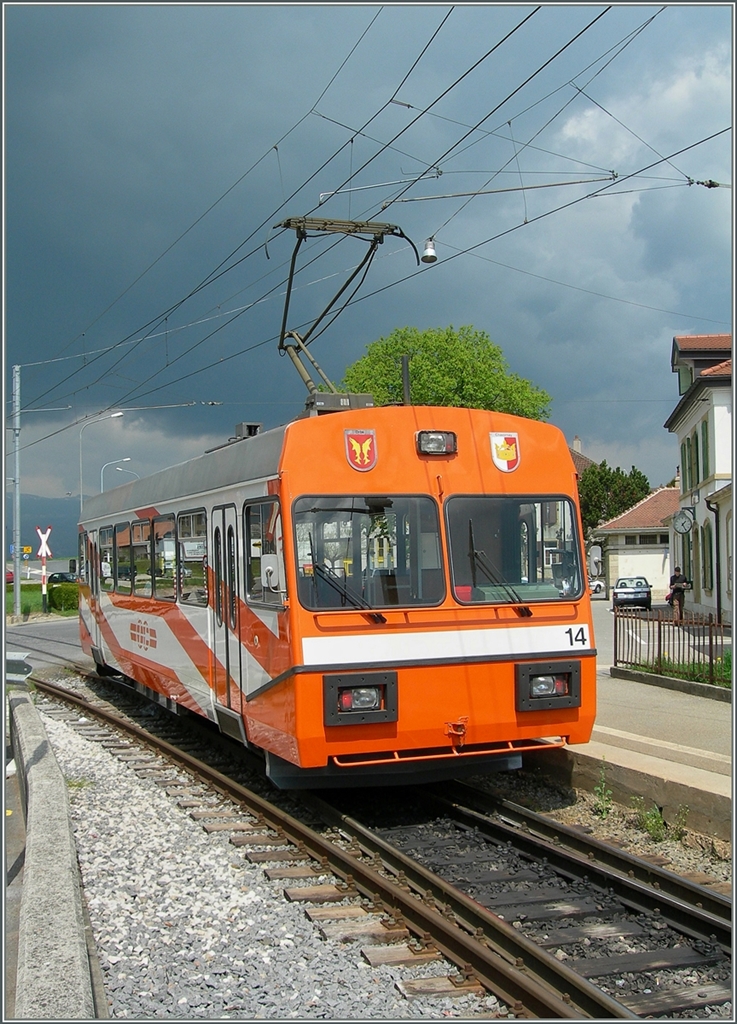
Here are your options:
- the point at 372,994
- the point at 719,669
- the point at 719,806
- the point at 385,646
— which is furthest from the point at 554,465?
the point at 719,669

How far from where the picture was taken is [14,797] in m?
9.93

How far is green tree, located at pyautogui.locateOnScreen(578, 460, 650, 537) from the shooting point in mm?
75750

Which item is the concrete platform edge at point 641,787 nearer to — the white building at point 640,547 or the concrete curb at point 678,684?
the concrete curb at point 678,684

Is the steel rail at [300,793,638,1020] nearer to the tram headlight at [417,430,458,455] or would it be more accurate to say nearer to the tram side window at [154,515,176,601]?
the tram headlight at [417,430,458,455]

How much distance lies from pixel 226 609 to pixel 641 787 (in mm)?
3718

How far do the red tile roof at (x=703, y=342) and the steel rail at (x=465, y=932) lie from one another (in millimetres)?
31817

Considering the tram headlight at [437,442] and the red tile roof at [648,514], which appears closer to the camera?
the tram headlight at [437,442]

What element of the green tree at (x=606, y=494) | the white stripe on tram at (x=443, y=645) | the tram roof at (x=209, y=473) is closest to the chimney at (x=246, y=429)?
the tram roof at (x=209, y=473)

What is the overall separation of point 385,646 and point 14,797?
15.3ft

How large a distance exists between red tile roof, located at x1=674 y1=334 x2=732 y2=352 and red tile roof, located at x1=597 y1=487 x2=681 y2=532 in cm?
2788

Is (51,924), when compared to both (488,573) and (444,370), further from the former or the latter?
(444,370)

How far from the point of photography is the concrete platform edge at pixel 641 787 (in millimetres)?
7000

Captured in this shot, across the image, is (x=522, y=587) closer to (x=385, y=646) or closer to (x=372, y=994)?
(x=385, y=646)

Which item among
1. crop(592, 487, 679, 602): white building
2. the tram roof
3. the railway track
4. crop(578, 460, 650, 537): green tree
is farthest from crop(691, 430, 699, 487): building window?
crop(578, 460, 650, 537): green tree
